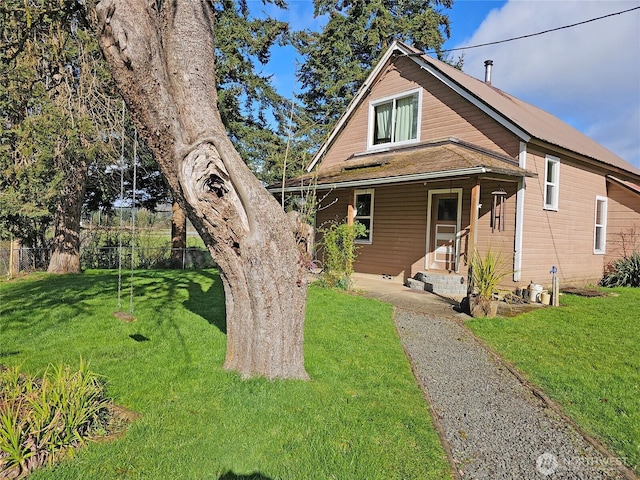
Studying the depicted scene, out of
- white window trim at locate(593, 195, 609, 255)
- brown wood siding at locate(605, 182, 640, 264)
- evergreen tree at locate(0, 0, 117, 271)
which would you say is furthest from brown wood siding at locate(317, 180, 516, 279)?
evergreen tree at locate(0, 0, 117, 271)

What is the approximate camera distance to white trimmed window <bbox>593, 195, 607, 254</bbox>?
13106mm

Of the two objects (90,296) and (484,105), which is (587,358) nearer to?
(484,105)

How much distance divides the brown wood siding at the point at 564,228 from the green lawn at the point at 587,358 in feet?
6.28

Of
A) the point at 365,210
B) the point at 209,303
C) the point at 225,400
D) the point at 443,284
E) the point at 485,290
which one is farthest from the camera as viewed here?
the point at 365,210

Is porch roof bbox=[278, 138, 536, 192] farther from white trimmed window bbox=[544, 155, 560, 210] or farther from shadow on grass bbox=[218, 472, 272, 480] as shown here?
shadow on grass bbox=[218, 472, 272, 480]

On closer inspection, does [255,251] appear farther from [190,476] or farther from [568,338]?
[568,338]

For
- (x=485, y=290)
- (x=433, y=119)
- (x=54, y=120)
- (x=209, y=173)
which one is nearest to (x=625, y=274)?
(x=433, y=119)

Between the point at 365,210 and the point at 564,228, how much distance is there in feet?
19.8

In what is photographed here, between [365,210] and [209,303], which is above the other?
[365,210]

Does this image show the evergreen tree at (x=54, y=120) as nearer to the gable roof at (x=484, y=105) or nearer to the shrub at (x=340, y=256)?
the shrub at (x=340, y=256)

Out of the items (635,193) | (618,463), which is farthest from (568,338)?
(635,193)

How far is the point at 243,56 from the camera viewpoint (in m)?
18.0

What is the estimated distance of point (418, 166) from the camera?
9.97m

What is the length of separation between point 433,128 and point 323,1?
18178 millimetres
